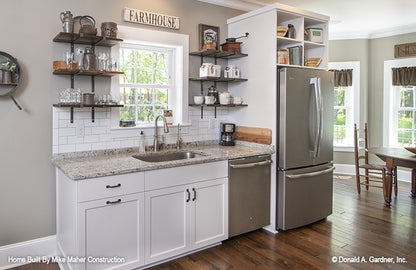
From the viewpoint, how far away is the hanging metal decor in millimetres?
2572

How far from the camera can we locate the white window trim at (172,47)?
10.4 feet

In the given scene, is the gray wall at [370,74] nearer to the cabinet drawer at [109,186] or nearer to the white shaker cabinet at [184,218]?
the white shaker cabinet at [184,218]

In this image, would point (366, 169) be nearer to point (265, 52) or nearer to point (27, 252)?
point (265, 52)

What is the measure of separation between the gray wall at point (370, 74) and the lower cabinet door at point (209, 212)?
13.5ft

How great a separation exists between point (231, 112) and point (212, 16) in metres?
1.15

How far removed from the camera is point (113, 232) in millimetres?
2428

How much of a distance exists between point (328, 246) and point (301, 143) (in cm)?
104

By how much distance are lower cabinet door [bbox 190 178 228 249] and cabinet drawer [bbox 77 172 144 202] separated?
1.79 feet

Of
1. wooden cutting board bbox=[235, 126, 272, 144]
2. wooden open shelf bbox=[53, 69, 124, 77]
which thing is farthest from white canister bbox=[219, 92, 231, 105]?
wooden open shelf bbox=[53, 69, 124, 77]

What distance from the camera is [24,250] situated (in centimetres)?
279

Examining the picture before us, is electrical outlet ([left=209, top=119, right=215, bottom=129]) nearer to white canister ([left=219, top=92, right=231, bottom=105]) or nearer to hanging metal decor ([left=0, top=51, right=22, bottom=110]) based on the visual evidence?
white canister ([left=219, top=92, right=231, bottom=105])

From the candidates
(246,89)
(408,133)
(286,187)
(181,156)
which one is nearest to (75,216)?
(181,156)

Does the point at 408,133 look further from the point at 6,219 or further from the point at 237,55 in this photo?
the point at 6,219

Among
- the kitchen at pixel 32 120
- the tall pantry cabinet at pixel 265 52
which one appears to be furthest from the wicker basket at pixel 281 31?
the kitchen at pixel 32 120
